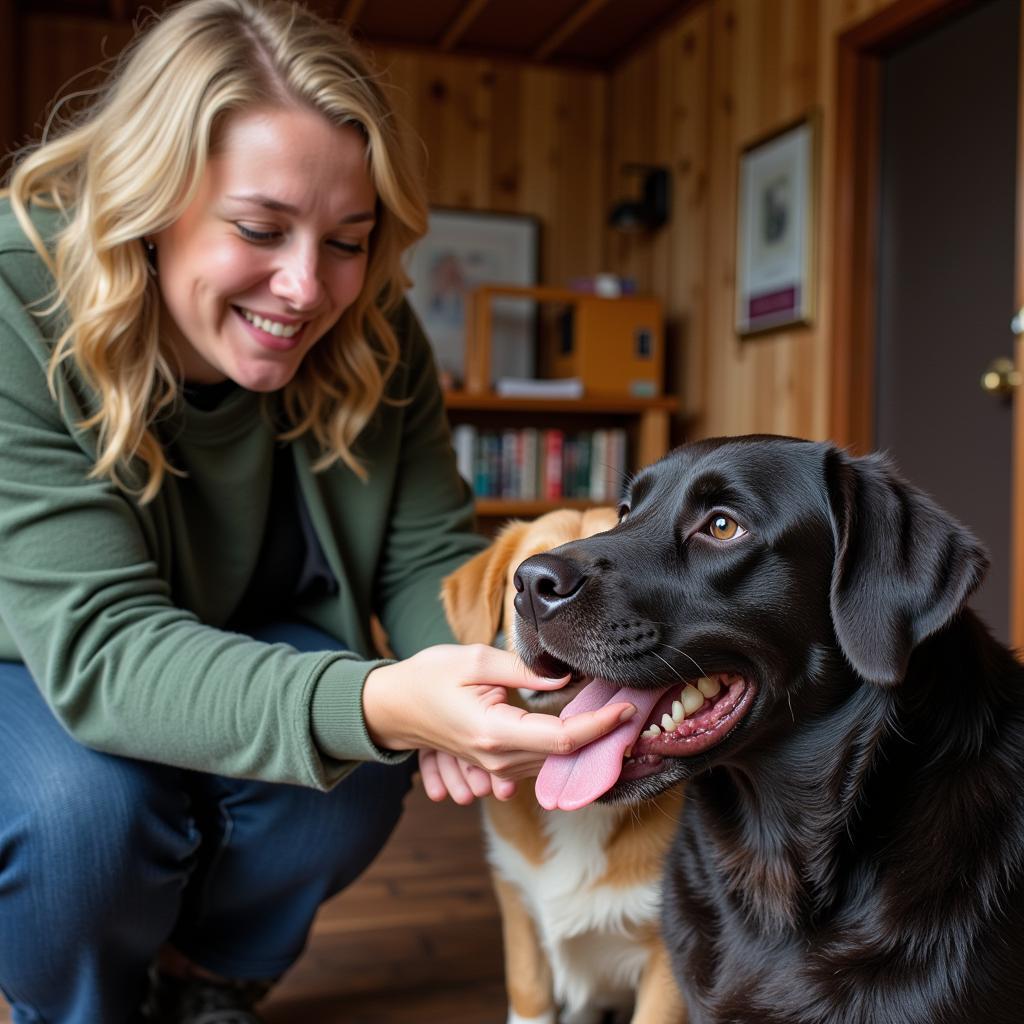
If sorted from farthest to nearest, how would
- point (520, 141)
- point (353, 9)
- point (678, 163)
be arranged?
point (520, 141) → point (678, 163) → point (353, 9)

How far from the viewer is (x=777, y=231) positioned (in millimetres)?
3824

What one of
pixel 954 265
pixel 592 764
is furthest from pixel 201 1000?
pixel 954 265

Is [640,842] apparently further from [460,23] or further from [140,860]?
[460,23]

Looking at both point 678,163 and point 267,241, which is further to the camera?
point 678,163

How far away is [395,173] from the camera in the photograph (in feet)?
4.64

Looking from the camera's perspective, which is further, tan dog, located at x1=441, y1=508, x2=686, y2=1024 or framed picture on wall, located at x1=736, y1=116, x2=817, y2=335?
framed picture on wall, located at x1=736, y1=116, x2=817, y2=335

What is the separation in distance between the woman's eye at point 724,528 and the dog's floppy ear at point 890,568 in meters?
0.09

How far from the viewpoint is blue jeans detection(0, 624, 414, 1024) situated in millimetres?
1296

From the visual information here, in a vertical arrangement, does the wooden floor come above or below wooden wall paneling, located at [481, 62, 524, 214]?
below

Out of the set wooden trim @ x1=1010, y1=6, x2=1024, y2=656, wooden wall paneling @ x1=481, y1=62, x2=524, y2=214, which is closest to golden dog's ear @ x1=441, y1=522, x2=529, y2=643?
wooden trim @ x1=1010, y1=6, x2=1024, y2=656

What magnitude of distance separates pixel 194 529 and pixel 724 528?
765 mm

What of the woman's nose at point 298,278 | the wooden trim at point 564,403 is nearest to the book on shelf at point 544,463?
the wooden trim at point 564,403

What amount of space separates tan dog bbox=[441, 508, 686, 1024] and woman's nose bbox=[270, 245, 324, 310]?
390 millimetres

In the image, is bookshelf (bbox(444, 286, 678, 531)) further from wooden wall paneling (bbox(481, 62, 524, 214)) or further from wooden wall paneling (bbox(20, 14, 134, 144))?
wooden wall paneling (bbox(20, 14, 134, 144))
